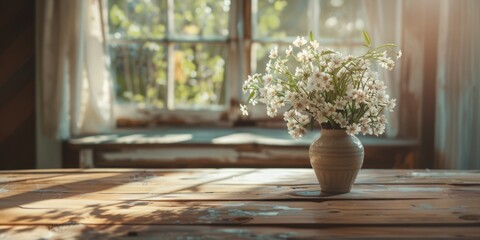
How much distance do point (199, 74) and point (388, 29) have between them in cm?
116

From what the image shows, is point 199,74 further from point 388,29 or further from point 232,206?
point 232,206

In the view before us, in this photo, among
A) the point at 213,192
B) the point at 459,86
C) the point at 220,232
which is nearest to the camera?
the point at 220,232

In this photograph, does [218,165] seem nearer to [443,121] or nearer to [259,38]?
[259,38]

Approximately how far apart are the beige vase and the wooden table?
48mm

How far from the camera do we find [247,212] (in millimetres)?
1263

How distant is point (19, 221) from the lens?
1184mm

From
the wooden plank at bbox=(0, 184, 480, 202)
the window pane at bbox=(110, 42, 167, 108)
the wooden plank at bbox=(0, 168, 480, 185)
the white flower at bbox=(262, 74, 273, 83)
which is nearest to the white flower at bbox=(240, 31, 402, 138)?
the white flower at bbox=(262, 74, 273, 83)

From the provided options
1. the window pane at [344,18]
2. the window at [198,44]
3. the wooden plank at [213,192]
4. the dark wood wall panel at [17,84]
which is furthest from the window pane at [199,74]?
the wooden plank at [213,192]

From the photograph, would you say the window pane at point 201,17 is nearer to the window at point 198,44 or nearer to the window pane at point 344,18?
the window at point 198,44

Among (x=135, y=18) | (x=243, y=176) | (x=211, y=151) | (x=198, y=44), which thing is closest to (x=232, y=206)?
(x=243, y=176)

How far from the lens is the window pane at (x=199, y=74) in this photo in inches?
125

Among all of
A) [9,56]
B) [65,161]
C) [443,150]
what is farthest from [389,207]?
[9,56]

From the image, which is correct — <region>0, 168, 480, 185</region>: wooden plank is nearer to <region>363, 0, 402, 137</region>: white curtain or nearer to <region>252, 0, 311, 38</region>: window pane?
<region>363, 0, 402, 137</region>: white curtain

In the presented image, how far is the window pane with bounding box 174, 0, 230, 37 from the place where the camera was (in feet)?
10.3
